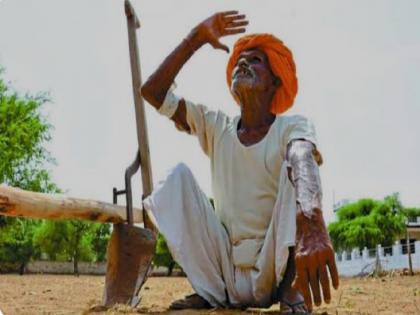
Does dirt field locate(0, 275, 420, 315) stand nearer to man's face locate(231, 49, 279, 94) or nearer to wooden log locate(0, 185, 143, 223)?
wooden log locate(0, 185, 143, 223)

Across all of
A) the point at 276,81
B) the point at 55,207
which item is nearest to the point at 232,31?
the point at 276,81

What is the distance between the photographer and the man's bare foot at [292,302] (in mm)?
2650

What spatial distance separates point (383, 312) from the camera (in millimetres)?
3588

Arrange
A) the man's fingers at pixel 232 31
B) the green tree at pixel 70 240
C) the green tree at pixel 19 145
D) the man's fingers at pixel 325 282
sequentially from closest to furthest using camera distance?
the man's fingers at pixel 325 282
the man's fingers at pixel 232 31
the green tree at pixel 19 145
the green tree at pixel 70 240

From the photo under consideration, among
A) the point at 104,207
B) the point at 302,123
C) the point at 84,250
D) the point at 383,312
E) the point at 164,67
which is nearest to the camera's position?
the point at 302,123

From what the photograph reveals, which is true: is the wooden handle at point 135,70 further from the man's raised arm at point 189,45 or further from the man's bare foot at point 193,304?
the man's bare foot at point 193,304

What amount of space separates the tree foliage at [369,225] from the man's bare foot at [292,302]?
34.9 m

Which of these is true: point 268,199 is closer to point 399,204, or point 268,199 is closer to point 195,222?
point 195,222

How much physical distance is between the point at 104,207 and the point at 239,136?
3.94 feet

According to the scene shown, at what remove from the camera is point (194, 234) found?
2.91 m

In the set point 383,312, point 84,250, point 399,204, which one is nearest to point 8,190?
point 383,312

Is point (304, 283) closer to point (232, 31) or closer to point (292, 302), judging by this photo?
point (292, 302)

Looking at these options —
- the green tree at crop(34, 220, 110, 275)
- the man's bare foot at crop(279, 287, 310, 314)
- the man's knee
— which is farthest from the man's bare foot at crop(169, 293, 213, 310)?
the green tree at crop(34, 220, 110, 275)

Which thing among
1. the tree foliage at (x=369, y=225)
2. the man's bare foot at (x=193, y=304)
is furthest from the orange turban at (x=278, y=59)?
the tree foliage at (x=369, y=225)
